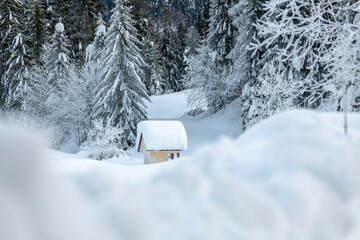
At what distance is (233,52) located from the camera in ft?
77.8

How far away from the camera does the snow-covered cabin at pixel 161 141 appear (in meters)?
17.3

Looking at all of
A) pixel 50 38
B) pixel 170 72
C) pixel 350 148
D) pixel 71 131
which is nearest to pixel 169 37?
pixel 170 72

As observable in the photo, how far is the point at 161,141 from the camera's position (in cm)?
1741

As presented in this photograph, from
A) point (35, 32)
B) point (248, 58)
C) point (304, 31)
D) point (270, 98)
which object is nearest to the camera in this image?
point (304, 31)

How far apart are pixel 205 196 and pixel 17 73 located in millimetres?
31318

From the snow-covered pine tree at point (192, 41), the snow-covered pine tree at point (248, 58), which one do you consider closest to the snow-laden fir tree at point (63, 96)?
the snow-covered pine tree at point (248, 58)

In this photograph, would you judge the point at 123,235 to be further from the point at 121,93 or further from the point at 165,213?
the point at 121,93

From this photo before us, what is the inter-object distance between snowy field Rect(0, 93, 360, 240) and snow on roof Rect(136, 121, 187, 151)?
1384cm

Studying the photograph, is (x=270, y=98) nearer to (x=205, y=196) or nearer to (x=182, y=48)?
(x=205, y=196)

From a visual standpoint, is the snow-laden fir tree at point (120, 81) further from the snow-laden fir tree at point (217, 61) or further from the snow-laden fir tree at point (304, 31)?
the snow-laden fir tree at point (304, 31)

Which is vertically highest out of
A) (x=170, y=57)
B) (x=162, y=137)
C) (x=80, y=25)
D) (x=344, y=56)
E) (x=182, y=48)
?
(x=80, y=25)

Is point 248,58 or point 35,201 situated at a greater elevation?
point 248,58

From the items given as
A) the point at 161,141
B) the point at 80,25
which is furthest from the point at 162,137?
the point at 80,25

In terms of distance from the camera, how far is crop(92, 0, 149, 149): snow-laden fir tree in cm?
2456
